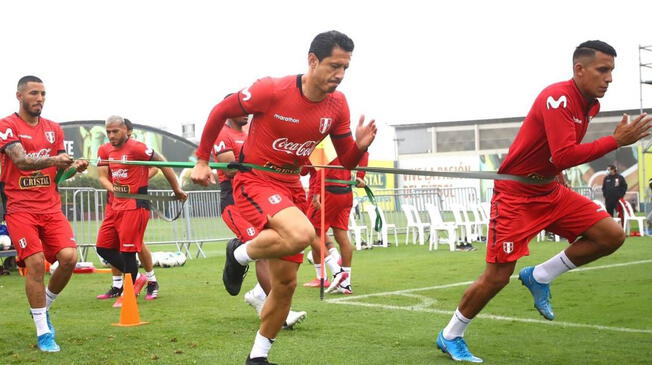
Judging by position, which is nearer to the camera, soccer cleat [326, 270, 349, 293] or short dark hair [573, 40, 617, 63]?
short dark hair [573, 40, 617, 63]

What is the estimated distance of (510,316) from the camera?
8109 mm

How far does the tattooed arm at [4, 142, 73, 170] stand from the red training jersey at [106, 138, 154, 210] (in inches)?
135

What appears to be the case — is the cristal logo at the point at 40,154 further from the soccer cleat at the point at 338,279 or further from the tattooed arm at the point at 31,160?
the soccer cleat at the point at 338,279

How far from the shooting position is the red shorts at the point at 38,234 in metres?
6.88

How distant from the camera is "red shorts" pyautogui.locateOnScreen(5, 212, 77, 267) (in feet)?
22.6

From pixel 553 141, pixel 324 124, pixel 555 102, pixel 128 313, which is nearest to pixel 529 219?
pixel 553 141

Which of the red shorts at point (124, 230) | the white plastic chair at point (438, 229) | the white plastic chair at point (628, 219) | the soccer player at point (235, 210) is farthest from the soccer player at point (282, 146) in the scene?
the white plastic chair at point (628, 219)

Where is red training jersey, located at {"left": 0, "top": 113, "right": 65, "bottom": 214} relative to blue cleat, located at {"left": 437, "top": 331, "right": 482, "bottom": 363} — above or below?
above

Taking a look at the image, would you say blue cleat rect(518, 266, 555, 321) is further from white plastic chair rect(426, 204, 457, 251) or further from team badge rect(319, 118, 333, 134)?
white plastic chair rect(426, 204, 457, 251)

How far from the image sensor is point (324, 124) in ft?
18.8

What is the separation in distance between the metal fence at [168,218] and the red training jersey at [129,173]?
21.6 feet

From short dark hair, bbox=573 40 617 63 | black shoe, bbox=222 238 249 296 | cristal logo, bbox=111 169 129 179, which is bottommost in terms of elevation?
black shoe, bbox=222 238 249 296

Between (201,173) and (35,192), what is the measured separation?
90.5 inches

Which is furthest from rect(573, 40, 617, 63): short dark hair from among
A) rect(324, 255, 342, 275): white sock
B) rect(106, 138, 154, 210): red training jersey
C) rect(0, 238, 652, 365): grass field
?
rect(106, 138, 154, 210): red training jersey
